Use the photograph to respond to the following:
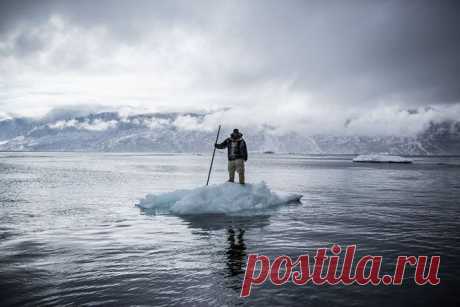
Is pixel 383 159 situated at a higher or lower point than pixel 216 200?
lower

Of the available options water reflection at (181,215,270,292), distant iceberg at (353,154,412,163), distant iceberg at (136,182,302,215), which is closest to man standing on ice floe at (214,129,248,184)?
distant iceberg at (136,182,302,215)

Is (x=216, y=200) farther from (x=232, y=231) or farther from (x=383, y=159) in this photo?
(x=383, y=159)

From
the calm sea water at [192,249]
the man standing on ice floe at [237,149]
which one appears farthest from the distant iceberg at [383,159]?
the man standing on ice floe at [237,149]

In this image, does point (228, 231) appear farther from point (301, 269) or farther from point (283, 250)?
point (301, 269)

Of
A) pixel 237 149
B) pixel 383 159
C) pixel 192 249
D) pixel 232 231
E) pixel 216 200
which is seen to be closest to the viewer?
pixel 192 249

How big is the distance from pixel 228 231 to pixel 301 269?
17.5 feet

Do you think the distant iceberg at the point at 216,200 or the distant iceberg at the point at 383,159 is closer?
the distant iceberg at the point at 216,200

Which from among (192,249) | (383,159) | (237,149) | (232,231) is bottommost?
(383,159)

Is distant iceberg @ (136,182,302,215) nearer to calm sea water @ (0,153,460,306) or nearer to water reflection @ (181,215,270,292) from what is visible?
water reflection @ (181,215,270,292)

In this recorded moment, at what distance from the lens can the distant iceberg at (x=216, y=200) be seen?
62.2ft

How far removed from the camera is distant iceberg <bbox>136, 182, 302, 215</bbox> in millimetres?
18953

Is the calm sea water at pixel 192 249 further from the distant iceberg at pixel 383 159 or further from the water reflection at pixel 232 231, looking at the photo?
the distant iceberg at pixel 383 159

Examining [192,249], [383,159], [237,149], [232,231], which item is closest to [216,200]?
[237,149]

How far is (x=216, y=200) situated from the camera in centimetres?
1927
